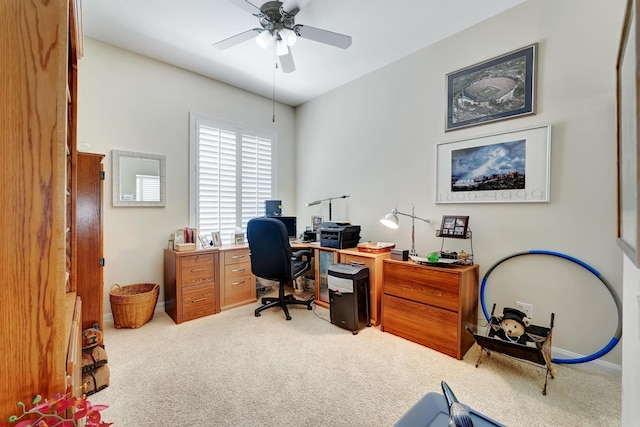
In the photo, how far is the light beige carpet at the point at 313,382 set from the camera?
1.60m

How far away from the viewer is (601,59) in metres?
1.93

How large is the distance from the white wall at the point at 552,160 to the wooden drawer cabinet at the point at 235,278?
1.84 meters

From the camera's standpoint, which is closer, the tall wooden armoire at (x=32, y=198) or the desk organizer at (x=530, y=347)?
the tall wooden armoire at (x=32, y=198)

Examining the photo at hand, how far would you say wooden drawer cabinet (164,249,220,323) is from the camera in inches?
113

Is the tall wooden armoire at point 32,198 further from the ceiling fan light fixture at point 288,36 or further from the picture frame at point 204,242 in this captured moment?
the picture frame at point 204,242

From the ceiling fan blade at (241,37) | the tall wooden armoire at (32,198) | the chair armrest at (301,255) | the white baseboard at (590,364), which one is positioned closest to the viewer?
the tall wooden armoire at (32,198)

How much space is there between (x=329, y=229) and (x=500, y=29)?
2526 millimetres

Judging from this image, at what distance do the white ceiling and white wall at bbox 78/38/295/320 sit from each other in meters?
0.21

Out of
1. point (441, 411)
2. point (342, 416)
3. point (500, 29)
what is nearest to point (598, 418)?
point (441, 411)

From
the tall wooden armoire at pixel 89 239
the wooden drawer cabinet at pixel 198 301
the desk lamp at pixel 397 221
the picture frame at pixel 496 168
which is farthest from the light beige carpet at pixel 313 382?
the picture frame at pixel 496 168

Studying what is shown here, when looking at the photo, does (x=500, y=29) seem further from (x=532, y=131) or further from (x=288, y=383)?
(x=288, y=383)

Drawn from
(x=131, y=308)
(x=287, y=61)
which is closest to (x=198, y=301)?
(x=131, y=308)

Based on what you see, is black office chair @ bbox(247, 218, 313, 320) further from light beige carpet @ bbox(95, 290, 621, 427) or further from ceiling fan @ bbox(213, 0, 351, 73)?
ceiling fan @ bbox(213, 0, 351, 73)

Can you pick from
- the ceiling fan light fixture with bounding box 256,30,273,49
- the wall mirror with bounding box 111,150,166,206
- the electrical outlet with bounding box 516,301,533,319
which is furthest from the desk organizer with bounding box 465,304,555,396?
the wall mirror with bounding box 111,150,166,206
